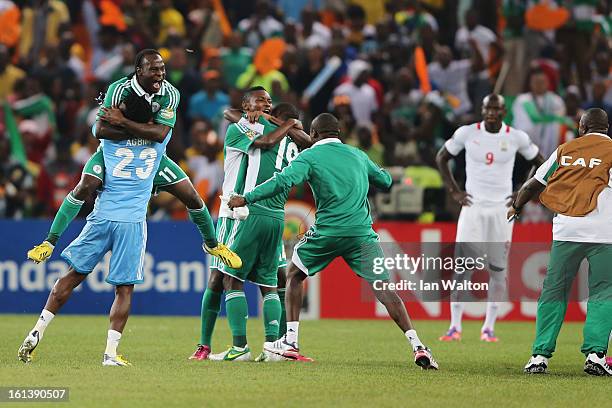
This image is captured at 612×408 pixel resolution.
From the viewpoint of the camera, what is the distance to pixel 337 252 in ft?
40.2

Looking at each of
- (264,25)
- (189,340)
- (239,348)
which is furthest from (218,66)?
(239,348)

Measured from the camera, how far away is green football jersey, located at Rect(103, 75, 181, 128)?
457 inches

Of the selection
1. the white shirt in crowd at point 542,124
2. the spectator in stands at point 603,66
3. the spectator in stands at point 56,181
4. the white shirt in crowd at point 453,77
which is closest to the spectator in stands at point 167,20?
the spectator in stands at point 56,181

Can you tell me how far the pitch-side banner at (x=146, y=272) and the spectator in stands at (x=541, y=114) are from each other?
16.7 ft

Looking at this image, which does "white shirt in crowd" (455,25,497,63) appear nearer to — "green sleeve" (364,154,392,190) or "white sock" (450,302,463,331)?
"white sock" (450,302,463,331)

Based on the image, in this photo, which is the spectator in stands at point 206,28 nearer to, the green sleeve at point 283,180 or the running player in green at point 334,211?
the running player in green at point 334,211

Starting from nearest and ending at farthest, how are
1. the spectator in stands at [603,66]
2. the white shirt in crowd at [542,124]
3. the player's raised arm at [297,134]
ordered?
the player's raised arm at [297,134] < the white shirt in crowd at [542,124] < the spectator in stands at [603,66]

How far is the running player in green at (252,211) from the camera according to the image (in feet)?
41.7

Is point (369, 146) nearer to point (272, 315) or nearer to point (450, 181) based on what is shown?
point (450, 181)

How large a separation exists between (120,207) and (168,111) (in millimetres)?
992

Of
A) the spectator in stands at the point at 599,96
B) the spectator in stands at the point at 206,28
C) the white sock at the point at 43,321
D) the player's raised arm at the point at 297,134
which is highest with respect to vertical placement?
the spectator in stands at the point at 206,28

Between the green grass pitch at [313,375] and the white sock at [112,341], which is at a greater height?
the white sock at [112,341]

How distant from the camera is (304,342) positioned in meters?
15.2

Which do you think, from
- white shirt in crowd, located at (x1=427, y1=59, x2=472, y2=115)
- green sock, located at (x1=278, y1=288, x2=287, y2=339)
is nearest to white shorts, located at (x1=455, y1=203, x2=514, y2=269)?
green sock, located at (x1=278, y1=288, x2=287, y2=339)
